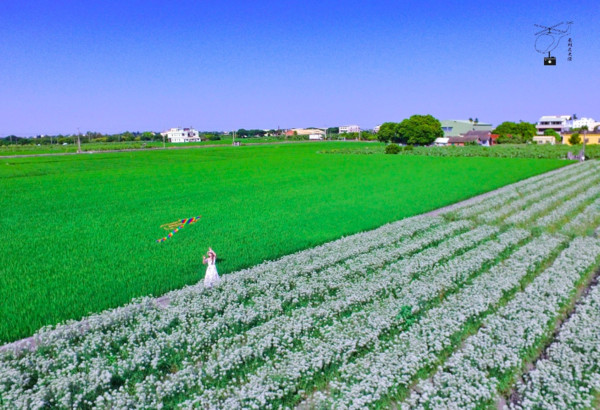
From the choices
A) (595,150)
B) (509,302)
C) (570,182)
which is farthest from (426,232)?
(595,150)

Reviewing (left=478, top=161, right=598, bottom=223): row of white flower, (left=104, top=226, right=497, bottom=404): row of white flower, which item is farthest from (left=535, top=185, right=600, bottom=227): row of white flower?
(left=104, top=226, right=497, bottom=404): row of white flower

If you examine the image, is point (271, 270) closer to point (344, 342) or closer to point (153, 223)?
point (344, 342)

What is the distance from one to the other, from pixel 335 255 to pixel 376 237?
3074 millimetres

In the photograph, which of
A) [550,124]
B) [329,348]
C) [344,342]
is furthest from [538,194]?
[550,124]

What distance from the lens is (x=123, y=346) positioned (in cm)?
877

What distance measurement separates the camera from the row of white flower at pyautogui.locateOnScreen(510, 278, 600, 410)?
21.9ft

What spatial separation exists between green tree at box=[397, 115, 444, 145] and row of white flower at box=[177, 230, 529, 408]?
365 feet

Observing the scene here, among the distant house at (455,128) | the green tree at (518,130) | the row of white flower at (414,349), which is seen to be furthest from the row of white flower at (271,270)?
the distant house at (455,128)

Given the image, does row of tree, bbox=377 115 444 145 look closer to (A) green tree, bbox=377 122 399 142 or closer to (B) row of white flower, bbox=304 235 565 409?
(A) green tree, bbox=377 122 399 142

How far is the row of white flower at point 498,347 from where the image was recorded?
6.83m

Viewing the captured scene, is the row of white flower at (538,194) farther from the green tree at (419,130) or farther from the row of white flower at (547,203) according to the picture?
the green tree at (419,130)

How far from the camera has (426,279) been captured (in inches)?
474

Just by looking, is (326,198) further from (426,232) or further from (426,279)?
(426,279)

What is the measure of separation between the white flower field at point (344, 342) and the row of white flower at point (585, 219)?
5.30 m
